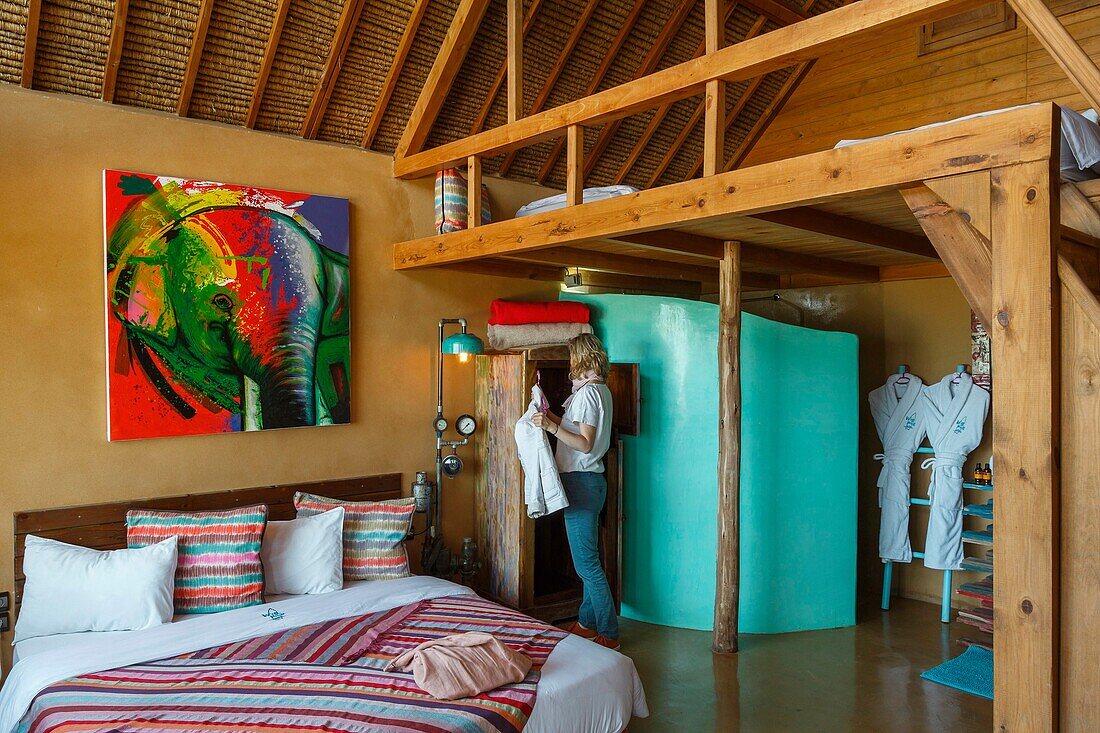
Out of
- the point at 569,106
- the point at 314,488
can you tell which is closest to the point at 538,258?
the point at 569,106

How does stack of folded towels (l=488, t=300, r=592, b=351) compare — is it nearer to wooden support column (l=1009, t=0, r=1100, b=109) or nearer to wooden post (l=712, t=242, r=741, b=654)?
wooden post (l=712, t=242, r=741, b=654)

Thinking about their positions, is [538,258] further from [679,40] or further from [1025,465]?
[1025,465]

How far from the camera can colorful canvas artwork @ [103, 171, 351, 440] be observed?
3.86m

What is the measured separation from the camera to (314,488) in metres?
4.48

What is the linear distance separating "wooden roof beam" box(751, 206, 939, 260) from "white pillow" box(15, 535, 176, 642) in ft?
9.96

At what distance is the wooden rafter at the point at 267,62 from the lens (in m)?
3.93

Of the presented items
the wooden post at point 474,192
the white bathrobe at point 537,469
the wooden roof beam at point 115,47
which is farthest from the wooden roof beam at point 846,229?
the wooden roof beam at point 115,47

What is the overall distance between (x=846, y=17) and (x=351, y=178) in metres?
2.91

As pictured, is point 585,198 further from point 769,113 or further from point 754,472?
point 769,113

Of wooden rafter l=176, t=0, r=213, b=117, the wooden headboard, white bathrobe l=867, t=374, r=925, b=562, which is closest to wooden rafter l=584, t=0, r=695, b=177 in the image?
wooden rafter l=176, t=0, r=213, b=117

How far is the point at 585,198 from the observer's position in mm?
4281

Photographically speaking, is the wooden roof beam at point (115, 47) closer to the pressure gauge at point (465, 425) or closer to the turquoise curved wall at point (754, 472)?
the pressure gauge at point (465, 425)

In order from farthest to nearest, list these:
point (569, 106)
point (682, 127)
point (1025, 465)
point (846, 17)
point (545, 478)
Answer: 1. point (682, 127)
2. point (545, 478)
3. point (569, 106)
4. point (846, 17)
5. point (1025, 465)

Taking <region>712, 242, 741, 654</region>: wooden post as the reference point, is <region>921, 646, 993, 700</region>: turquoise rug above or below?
below
